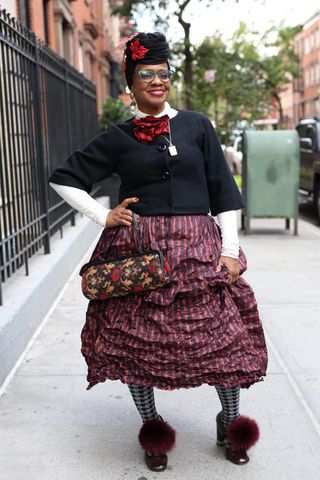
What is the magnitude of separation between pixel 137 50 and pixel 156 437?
163cm

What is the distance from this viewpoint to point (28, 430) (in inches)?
131

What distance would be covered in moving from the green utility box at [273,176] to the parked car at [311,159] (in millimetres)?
1935

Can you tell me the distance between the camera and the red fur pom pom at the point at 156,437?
2.89 meters

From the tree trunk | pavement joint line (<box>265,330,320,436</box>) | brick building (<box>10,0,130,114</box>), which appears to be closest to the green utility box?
brick building (<box>10,0,130,114</box>)

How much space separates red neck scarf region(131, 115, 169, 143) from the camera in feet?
9.21

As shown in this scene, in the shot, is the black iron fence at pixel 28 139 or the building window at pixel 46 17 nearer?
the black iron fence at pixel 28 139

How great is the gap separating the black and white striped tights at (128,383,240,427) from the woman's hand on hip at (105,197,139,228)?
0.68 meters

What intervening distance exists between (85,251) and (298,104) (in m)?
68.5

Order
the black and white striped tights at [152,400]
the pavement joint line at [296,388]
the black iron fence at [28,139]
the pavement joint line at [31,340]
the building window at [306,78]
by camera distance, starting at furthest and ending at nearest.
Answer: the building window at [306,78] → the black iron fence at [28,139] → the pavement joint line at [31,340] → the pavement joint line at [296,388] → the black and white striped tights at [152,400]

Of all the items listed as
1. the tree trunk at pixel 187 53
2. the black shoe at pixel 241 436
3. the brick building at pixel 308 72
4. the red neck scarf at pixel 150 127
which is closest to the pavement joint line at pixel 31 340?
the black shoe at pixel 241 436

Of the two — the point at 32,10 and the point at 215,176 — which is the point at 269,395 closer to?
the point at 215,176

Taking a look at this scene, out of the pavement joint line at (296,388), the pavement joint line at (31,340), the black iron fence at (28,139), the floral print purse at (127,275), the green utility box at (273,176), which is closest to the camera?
the floral print purse at (127,275)

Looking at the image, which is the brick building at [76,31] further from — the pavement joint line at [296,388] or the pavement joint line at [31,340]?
the pavement joint line at [296,388]

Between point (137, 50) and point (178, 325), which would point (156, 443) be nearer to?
point (178, 325)
